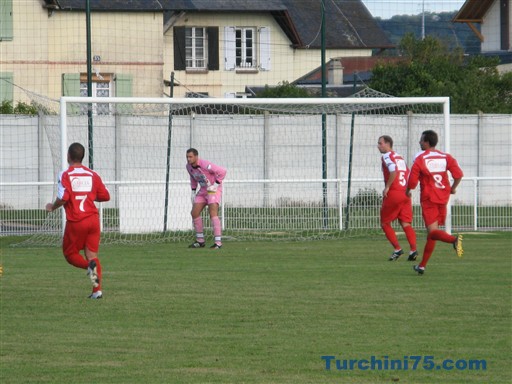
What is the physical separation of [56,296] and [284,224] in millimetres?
10135

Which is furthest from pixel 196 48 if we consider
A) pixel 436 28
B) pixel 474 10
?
pixel 474 10

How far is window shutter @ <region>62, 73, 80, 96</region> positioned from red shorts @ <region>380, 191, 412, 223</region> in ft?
66.0

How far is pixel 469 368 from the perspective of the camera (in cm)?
876

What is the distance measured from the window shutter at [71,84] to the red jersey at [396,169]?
792 inches

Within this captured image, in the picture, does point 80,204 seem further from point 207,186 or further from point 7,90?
point 7,90

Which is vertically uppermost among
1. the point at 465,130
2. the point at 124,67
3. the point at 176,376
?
the point at 124,67

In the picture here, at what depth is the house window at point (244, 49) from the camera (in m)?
47.5

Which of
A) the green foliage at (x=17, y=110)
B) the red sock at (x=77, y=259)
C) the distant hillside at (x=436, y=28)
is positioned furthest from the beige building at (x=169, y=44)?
the red sock at (x=77, y=259)

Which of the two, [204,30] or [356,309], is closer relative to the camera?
[356,309]

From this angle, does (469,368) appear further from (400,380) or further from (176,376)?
(176,376)

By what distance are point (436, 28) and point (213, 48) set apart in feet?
40.0

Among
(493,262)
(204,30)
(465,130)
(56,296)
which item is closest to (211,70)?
(204,30)

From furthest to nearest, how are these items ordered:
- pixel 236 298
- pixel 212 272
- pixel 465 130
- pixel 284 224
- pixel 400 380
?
pixel 465 130, pixel 284 224, pixel 212 272, pixel 236 298, pixel 400 380

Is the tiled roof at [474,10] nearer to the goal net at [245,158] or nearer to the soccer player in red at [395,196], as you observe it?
the goal net at [245,158]
